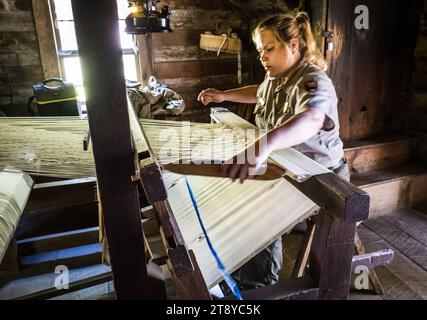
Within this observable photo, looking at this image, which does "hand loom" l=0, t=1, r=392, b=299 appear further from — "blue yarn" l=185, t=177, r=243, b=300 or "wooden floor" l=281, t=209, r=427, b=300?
"wooden floor" l=281, t=209, r=427, b=300

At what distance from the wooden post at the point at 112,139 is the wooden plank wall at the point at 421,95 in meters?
3.16

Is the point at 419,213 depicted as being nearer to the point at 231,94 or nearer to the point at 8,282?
the point at 231,94

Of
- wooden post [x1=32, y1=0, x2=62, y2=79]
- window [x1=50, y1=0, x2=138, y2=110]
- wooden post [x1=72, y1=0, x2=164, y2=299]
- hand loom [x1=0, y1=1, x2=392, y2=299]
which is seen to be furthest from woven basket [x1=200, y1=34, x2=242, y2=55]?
wooden post [x1=72, y1=0, x2=164, y2=299]

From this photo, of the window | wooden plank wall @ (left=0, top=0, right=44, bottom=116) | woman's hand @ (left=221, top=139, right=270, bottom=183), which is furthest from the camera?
the window

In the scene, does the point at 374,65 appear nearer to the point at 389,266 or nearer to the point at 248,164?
the point at 389,266

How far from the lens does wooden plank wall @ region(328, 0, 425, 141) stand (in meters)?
2.89

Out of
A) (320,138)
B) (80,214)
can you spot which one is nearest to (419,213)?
(320,138)

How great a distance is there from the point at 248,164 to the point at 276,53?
836 millimetres

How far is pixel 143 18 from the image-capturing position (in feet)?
7.36

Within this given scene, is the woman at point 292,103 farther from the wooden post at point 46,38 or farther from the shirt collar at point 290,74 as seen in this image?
the wooden post at point 46,38

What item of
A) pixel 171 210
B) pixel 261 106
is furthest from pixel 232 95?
pixel 171 210

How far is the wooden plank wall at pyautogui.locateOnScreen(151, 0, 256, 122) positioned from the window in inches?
13.8

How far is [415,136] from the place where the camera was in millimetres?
3275

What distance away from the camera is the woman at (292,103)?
126 centimetres
